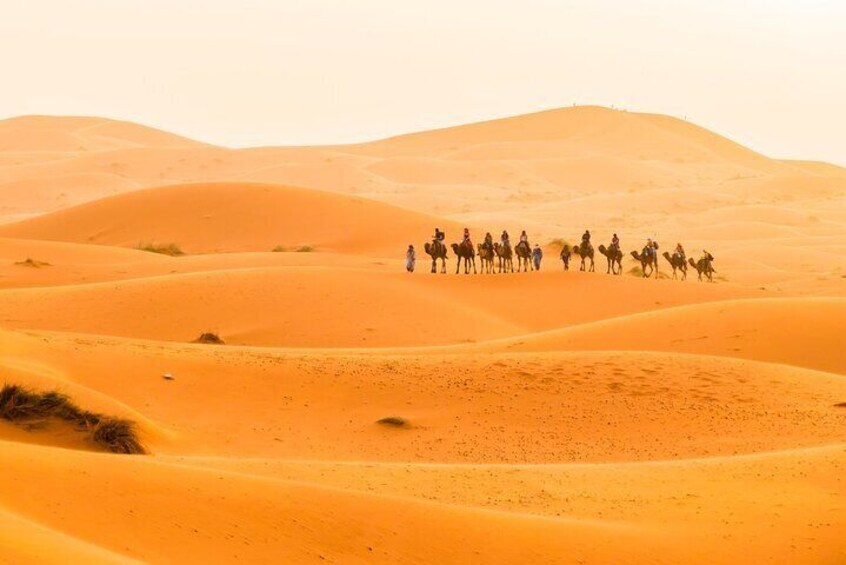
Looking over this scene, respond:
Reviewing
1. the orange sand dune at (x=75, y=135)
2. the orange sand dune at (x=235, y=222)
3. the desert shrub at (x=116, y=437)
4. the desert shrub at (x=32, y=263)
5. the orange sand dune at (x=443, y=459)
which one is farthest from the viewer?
the orange sand dune at (x=75, y=135)

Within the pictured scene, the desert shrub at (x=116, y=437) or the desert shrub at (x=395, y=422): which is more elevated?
the desert shrub at (x=116, y=437)

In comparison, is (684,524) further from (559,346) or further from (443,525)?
(559,346)

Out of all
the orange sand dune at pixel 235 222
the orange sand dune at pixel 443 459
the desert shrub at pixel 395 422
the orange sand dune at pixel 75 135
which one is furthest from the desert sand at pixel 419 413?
the orange sand dune at pixel 75 135

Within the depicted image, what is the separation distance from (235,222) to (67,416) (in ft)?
140

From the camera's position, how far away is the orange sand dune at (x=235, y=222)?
5309cm

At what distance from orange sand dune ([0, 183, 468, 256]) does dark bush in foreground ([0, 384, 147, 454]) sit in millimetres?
36644

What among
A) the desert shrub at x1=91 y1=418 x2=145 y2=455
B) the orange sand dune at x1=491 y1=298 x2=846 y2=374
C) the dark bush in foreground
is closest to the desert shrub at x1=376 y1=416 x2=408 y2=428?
the dark bush in foreground

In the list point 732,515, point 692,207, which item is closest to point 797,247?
point 692,207

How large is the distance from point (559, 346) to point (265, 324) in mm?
6548

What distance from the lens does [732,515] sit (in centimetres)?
1198

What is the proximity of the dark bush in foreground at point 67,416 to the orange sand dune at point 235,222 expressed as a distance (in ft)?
120

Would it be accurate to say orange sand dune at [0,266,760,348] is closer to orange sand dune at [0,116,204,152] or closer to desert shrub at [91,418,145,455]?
desert shrub at [91,418,145,455]

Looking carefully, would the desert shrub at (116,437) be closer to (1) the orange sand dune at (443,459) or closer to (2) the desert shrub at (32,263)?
(1) the orange sand dune at (443,459)

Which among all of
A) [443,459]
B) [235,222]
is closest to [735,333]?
[443,459]
